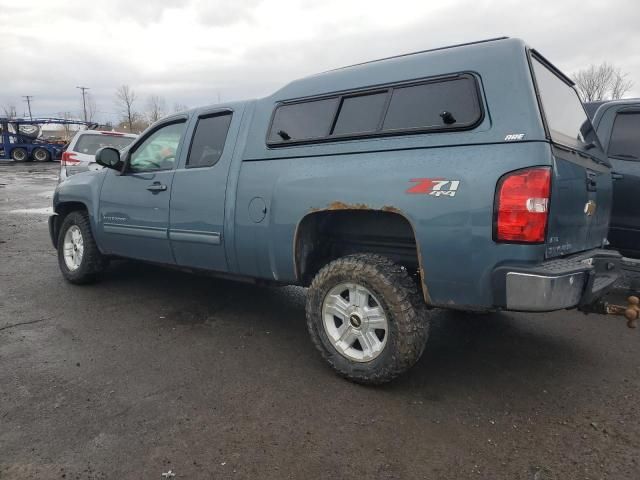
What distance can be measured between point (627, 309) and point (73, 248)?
5331mm

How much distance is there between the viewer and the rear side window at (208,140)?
3.99m

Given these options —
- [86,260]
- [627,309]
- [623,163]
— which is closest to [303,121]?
[627,309]

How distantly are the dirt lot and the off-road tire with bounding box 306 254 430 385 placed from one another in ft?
0.45

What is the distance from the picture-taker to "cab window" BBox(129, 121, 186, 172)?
4.43 m

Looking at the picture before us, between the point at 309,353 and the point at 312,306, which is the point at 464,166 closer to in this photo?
the point at 312,306

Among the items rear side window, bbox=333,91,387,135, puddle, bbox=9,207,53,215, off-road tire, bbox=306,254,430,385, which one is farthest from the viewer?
puddle, bbox=9,207,53,215

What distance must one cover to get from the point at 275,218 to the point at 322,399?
1.28 meters

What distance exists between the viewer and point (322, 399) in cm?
291

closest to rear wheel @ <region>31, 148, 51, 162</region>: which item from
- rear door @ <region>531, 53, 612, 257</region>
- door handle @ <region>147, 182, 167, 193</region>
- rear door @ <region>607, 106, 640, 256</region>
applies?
door handle @ <region>147, 182, 167, 193</region>

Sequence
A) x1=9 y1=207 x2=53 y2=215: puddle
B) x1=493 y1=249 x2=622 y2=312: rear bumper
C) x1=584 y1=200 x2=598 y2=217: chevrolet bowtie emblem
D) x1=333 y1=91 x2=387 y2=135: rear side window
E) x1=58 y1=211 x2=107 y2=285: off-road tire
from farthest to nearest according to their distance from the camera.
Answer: x1=9 y1=207 x2=53 y2=215: puddle, x1=58 y1=211 x2=107 y2=285: off-road tire, x1=333 y1=91 x2=387 y2=135: rear side window, x1=584 y1=200 x2=598 y2=217: chevrolet bowtie emblem, x1=493 y1=249 x2=622 y2=312: rear bumper

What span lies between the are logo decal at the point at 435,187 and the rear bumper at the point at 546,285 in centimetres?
49

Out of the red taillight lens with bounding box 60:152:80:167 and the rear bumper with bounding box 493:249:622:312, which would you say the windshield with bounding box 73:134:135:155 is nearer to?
the red taillight lens with bounding box 60:152:80:167

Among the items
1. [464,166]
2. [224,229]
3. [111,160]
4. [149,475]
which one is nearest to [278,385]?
[149,475]

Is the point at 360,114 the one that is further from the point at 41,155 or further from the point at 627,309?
the point at 41,155
